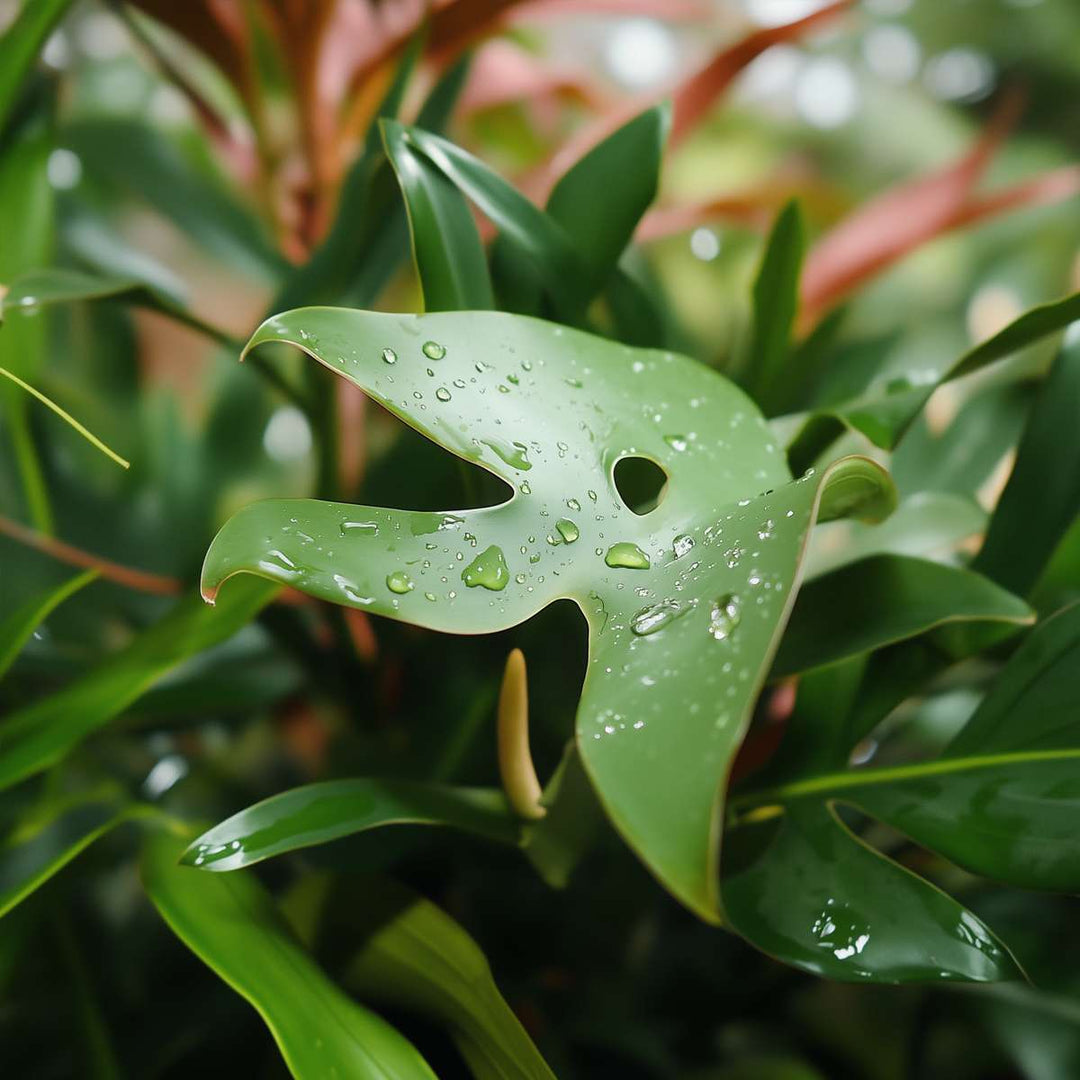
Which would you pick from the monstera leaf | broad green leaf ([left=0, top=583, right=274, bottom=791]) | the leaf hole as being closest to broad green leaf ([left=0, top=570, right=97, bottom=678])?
broad green leaf ([left=0, top=583, right=274, bottom=791])

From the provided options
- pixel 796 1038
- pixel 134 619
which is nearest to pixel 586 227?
pixel 134 619

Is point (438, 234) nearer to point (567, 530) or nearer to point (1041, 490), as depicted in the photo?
point (567, 530)

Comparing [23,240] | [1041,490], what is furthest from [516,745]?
[23,240]

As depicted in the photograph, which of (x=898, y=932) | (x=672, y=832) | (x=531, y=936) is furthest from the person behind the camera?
(x=531, y=936)

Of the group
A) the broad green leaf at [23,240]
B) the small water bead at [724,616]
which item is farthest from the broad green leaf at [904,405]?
the broad green leaf at [23,240]

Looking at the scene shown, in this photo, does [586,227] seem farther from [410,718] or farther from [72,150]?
[72,150]

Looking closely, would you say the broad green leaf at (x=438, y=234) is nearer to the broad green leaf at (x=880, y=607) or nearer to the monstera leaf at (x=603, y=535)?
the monstera leaf at (x=603, y=535)
